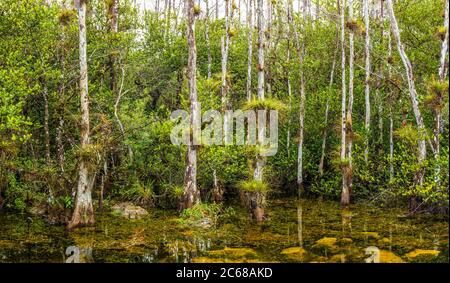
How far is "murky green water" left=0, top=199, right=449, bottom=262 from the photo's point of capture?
10648 millimetres

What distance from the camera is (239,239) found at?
1287 centimetres

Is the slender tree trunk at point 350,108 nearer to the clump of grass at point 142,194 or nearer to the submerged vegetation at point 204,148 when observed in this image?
the submerged vegetation at point 204,148

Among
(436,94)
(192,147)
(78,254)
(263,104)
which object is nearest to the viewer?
(78,254)

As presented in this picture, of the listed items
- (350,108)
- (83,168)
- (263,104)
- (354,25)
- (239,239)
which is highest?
(354,25)

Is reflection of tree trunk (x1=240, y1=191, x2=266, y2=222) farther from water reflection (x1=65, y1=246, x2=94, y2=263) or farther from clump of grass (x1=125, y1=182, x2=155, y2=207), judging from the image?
water reflection (x1=65, y1=246, x2=94, y2=263)

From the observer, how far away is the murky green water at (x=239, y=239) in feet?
34.9

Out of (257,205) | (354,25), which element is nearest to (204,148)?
(257,205)

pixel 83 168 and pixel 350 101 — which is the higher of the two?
pixel 350 101

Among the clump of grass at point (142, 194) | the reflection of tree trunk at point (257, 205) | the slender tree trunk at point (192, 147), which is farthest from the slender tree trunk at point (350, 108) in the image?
the clump of grass at point (142, 194)

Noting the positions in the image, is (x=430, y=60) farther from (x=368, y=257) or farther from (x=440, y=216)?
(x=368, y=257)

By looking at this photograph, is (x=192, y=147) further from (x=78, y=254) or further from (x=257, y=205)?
(x=78, y=254)

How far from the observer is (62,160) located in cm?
1543

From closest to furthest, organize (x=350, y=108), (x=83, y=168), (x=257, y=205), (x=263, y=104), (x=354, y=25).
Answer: (x=263, y=104), (x=83, y=168), (x=257, y=205), (x=354, y=25), (x=350, y=108)
